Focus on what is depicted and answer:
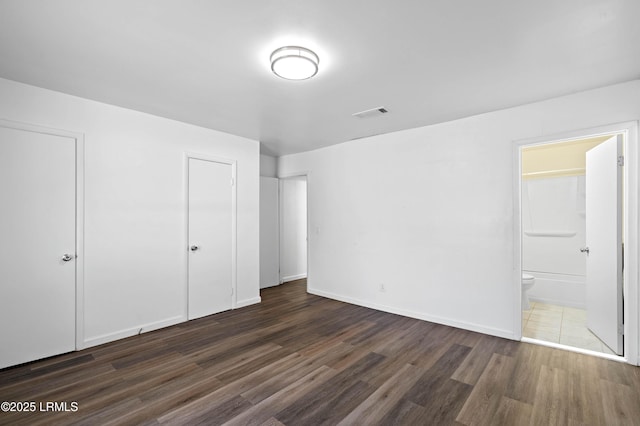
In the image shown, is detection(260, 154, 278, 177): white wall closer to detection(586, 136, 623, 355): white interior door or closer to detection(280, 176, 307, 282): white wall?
detection(280, 176, 307, 282): white wall

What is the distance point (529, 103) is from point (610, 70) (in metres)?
Answer: 0.72

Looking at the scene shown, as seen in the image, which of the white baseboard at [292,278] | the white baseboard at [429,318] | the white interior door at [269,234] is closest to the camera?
the white baseboard at [429,318]

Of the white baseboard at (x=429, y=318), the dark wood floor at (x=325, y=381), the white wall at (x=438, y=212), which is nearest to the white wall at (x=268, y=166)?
the white wall at (x=438, y=212)

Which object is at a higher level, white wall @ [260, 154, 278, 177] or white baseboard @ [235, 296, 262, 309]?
white wall @ [260, 154, 278, 177]

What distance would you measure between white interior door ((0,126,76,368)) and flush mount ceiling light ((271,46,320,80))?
2.42m

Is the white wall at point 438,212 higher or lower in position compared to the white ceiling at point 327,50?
lower

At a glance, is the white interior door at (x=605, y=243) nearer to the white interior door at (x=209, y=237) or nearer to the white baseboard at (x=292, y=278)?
the white interior door at (x=209, y=237)

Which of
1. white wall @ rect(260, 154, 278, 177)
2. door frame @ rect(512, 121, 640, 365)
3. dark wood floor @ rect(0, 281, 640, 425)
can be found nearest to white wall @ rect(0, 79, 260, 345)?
dark wood floor @ rect(0, 281, 640, 425)

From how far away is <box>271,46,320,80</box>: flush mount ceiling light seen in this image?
2.15m

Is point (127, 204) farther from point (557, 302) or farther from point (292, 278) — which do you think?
point (557, 302)

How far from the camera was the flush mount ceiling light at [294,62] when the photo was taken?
2.15 m

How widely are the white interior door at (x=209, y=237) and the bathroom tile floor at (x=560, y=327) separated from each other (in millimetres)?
3993

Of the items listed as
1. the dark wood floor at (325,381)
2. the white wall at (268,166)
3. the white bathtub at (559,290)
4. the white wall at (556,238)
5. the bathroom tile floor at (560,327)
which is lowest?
the bathroom tile floor at (560,327)

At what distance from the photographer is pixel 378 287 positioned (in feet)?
14.5
